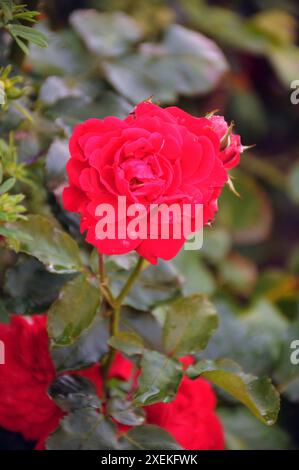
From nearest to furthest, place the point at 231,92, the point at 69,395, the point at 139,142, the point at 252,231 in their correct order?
the point at 139,142 → the point at 69,395 → the point at 252,231 → the point at 231,92

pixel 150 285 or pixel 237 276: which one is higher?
pixel 150 285

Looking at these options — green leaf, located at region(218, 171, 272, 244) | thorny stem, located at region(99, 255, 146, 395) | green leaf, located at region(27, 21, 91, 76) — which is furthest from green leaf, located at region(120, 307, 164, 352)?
green leaf, located at region(218, 171, 272, 244)

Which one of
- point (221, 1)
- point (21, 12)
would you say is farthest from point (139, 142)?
point (221, 1)

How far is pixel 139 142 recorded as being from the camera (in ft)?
1.65

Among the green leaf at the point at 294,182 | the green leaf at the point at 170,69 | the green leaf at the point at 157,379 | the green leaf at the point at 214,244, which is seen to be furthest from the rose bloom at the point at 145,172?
the green leaf at the point at 294,182

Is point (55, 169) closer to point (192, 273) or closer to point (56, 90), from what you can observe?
point (56, 90)

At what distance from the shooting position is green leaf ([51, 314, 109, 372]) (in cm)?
62

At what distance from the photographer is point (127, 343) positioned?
24.1 inches

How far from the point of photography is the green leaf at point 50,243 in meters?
0.60

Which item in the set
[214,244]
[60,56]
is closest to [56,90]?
[60,56]

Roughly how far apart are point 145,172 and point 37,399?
27cm

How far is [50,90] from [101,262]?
0.27 m

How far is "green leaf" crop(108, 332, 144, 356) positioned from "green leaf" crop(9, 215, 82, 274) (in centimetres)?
7
